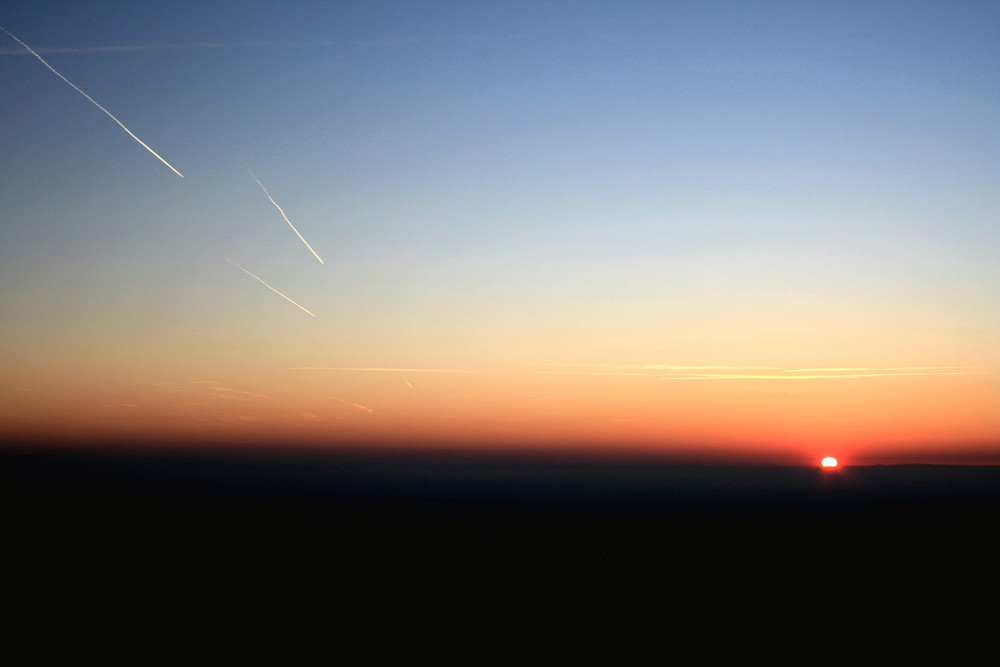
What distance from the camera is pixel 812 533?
4216 cm

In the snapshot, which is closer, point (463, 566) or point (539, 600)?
point (539, 600)

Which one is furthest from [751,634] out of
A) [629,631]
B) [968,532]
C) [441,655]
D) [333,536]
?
[968,532]

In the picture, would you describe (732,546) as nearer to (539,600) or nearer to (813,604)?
(813,604)

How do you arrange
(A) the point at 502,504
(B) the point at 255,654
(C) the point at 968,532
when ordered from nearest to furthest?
(B) the point at 255,654 < (C) the point at 968,532 < (A) the point at 502,504

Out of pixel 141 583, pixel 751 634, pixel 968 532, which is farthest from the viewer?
pixel 968 532

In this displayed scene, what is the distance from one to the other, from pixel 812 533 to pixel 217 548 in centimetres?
3424

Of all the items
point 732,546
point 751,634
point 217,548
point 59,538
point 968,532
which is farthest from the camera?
point 968,532

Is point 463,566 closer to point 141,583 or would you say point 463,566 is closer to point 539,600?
point 539,600

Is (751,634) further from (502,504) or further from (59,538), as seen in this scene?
(502,504)

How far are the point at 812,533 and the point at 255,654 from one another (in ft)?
125

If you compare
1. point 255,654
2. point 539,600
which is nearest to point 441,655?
point 255,654

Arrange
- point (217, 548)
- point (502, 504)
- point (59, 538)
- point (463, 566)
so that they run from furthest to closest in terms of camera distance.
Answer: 1. point (502, 504)
2. point (59, 538)
3. point (217, 548)
4. point (463, 566)

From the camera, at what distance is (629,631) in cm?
1566

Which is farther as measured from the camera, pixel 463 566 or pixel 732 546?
pixel 732 546
